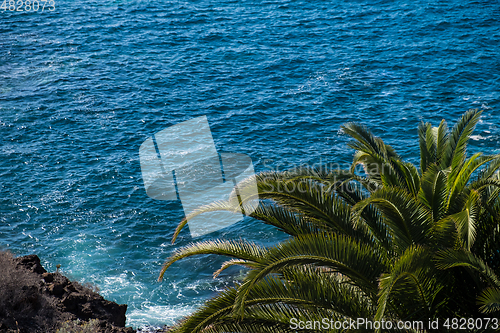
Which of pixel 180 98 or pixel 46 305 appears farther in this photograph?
pixel 180 98

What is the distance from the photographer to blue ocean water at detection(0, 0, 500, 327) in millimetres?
17375

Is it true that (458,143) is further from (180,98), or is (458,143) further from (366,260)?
(180,98)

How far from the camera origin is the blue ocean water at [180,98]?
57.0ft

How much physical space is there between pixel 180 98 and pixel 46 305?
66.9ft

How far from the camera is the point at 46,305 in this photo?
9617 millimetres

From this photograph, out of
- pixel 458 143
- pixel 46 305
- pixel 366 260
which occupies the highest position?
pixel 458 143

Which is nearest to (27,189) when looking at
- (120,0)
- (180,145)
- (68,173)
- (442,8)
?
(68,173)

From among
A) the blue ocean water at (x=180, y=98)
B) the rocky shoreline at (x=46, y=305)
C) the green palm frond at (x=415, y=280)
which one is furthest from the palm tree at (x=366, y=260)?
the blue ocean water at (x=180, y=98)

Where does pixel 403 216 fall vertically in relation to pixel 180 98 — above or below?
above

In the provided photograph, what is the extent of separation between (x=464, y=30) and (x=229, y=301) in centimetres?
3523

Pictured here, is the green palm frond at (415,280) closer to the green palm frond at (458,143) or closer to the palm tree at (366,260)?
the palm tree at (366,260)

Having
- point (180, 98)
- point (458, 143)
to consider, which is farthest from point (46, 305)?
point (180, 98)

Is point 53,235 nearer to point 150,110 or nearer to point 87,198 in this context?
point 87,198

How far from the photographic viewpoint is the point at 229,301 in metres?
6.54
